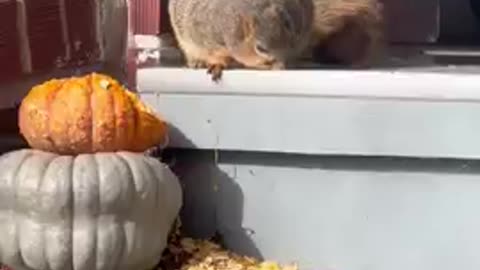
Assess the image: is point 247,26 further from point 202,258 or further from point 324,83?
point 202,258

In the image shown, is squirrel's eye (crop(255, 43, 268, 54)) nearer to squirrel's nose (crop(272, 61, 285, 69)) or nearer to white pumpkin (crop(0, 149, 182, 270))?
squirrel's nose (crop(272, 61, 285, 69))

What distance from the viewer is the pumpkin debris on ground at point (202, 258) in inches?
117

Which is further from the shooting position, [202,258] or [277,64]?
[277,64]

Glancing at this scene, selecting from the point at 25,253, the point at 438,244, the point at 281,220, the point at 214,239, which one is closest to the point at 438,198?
the point at 438,244

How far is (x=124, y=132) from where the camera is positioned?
9.71ft

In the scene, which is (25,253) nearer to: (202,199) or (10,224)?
(10,224)

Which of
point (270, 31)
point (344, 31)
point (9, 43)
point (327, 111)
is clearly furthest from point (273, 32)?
point (9, 43)

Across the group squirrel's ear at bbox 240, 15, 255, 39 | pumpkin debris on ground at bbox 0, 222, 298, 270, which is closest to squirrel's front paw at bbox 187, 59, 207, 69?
squirrel's ear at bbox 240, 15, 255, 39

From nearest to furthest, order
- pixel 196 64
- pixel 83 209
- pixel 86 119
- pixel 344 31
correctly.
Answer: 1. pixel 83 209
2. pixel 86 119
3. pixel 196 64
4. pixel 344 31

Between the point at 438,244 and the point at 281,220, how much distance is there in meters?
0.44

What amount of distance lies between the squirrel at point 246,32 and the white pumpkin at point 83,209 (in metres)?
0.44

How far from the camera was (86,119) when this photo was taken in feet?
9.59

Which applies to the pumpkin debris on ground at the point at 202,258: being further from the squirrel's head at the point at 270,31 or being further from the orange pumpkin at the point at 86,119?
the squirrel's head at the point at 270,31

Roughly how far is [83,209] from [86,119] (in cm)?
26
